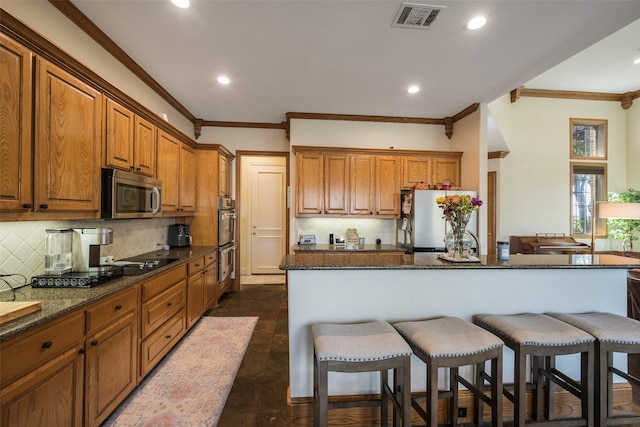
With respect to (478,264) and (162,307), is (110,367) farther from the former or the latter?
(478,264)

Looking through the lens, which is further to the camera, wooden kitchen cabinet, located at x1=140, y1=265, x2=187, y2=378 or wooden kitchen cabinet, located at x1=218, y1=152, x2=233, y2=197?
wooden kitchen cabinet, located at x1=218, y1=152, x2=233, y2=197

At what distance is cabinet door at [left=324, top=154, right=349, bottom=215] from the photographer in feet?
13.3

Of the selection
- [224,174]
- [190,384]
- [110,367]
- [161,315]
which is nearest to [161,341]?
[161,315]

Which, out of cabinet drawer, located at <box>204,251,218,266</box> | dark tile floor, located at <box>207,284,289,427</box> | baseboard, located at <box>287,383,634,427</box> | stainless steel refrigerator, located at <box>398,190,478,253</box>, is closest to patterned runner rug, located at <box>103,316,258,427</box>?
dark tile floor, located at <box>207,284,289,427</box>

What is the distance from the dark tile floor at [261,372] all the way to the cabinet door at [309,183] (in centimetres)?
155

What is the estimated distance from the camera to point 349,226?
443 centimetres

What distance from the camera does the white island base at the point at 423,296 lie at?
5.77ft

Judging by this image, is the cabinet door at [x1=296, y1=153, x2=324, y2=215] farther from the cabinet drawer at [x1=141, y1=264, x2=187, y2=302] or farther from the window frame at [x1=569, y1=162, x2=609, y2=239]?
the window frame at [x1=569, y1=162, x2=609, y2=239]

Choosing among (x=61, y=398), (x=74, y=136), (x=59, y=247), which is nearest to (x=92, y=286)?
(x=59, y=247)

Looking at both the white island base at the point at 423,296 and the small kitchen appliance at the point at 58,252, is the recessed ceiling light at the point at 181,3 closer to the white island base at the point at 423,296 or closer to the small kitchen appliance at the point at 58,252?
the small kitchen appliance at the point at 58,252

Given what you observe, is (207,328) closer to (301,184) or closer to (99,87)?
(301,184)

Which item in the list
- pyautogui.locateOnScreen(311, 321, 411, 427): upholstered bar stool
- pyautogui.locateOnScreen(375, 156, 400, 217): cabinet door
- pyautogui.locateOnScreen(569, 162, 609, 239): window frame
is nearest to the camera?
pyautogui.locateOnScreen(311, 321, 411, 427): upholstered bar stool

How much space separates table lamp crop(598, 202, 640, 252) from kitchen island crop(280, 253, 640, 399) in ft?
11.4

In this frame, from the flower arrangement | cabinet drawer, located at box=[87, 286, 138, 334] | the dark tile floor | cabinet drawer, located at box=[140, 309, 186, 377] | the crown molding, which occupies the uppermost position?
the crown molding
